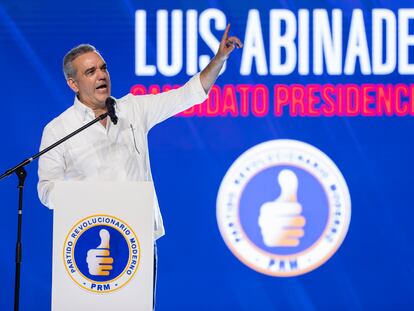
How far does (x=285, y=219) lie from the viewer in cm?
420

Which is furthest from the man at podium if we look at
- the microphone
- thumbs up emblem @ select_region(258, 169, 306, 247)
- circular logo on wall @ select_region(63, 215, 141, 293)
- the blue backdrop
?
thumbs up emblem @ select_region(258, 169, 306, 247)

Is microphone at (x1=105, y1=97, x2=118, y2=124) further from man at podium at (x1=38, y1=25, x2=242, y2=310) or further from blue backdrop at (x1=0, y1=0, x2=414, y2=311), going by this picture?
blue backdrop at (x1=0, y1=0, x2=414, y2=311)

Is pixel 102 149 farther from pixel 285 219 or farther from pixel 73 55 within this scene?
pixel 285 219

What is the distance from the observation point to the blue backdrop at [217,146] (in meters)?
4.18

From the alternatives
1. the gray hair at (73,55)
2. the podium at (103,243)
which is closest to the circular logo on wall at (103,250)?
the podium at (103,243)

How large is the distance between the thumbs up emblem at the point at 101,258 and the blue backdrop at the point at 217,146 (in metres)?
1.86

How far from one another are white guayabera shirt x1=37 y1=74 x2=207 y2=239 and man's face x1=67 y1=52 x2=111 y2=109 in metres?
0.06

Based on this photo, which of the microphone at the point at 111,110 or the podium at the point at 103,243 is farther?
the microphone at the point at 111,110

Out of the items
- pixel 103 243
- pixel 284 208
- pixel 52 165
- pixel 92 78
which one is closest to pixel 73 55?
pixel 92 78

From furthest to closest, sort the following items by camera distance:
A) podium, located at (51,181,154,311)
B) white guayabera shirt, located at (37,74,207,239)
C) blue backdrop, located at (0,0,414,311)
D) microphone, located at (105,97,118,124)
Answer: blue backdrop, located at (0,0,414,311)
white guayabera shirt, located at (37,74,207,239)
microphone, located at (105,97,118,124)
podium, located at (51,181,154,311)

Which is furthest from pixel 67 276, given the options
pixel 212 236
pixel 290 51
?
pixel 290 51

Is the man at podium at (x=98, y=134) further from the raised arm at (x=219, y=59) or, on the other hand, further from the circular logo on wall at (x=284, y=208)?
the circular logo on wall at (x=284, y=208)

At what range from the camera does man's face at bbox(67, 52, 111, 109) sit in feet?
10.2

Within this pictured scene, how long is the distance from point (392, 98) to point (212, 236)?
3.95 feet
